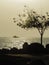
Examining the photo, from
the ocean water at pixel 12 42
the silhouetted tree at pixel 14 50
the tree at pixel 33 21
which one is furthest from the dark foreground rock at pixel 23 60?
the tree at pixel 33 21

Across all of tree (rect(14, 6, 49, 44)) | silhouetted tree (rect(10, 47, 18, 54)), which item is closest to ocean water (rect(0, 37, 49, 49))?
silhouetted tree (rect(10, 47, 18, 54))

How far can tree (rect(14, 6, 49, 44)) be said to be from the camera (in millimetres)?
2793

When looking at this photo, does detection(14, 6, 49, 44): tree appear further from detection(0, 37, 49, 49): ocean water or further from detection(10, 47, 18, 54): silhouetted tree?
detection(10, 47, 18, 54): silhouetted tree

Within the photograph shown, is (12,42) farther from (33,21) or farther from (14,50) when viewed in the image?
(33,21)

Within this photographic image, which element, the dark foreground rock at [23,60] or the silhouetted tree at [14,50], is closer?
the dark foreground rock at [23,60]

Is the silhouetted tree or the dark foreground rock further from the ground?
the silhouetted tree

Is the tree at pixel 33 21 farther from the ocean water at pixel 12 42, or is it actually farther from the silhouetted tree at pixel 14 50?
the silhouetted tree at pixel 14 50

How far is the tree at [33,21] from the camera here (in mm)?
2793

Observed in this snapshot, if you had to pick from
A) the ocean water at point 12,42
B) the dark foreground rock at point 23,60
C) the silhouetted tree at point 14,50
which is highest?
the ocean water at point 12,42

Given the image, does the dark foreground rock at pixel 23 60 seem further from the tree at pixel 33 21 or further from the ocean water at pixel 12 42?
the tree at pixel 33 21

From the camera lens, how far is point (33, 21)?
9.14 feet

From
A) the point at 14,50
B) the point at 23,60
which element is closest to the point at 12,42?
the point at 14,50

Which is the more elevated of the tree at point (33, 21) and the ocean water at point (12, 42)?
the tree at point (33, 21)

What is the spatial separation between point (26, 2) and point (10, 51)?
0.70 meters
